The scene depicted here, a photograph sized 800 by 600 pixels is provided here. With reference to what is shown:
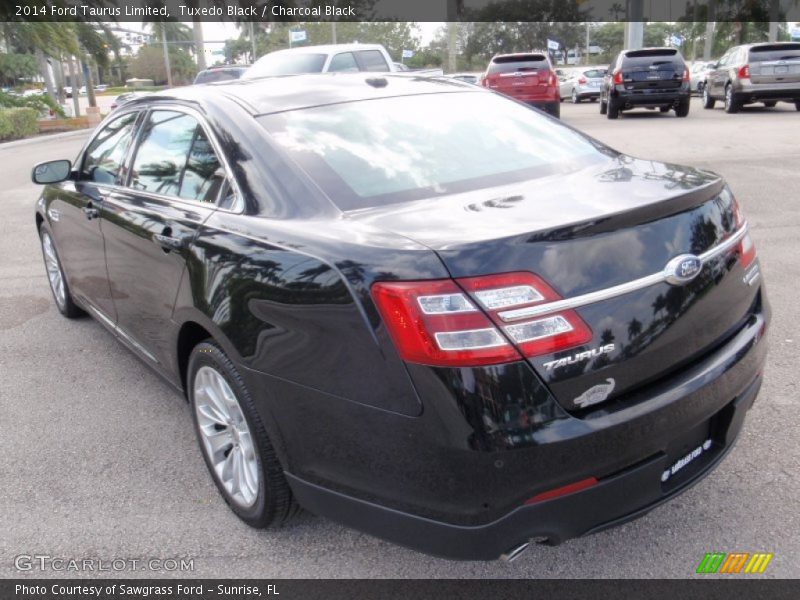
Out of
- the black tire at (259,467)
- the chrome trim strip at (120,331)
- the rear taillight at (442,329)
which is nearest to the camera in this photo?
the rear taillight at (442,329)

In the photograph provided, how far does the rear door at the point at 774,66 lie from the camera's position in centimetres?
1691

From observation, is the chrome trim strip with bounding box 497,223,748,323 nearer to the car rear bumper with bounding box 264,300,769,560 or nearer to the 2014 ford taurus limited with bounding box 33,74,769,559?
the 2014 ford taurus limited with bounding box 33,74,769,559

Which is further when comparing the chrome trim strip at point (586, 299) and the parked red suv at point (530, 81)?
the parked red suv at point (530, 81)

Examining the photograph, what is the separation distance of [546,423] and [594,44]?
307ft

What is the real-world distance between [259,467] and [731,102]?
59.7ft

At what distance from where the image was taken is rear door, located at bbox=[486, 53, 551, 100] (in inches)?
693

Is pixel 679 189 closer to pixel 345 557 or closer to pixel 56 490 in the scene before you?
pixel 345 557

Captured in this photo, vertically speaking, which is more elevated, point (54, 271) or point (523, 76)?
point (523, 76)

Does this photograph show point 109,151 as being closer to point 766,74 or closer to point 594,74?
point 766,74

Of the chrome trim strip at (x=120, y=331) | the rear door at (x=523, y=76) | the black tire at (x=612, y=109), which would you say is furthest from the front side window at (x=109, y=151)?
the black tire at (x=612, y=109)

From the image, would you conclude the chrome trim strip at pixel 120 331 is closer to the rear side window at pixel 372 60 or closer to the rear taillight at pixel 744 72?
the rear side window at pixel 372 60

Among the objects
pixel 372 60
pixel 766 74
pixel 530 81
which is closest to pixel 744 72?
pixel 766 74

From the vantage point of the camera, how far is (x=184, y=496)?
3115 millimetres

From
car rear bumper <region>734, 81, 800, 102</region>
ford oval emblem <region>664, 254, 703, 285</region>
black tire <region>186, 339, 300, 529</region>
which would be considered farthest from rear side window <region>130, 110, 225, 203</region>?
car rear bumper <region>734, 81, 800, 102</region>
